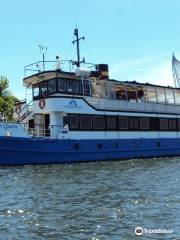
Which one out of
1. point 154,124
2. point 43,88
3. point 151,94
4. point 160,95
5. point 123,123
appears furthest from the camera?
point 160,95

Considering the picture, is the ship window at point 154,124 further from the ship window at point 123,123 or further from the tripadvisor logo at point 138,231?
the tripadvisor logo at point 138,231

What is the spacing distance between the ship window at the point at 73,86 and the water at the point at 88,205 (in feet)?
30.2

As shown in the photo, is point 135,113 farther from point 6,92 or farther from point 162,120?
point 6,92

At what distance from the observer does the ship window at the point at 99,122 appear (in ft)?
99.2

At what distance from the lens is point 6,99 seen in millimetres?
53406

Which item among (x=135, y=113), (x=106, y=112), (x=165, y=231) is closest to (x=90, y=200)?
(x=165, y=231)

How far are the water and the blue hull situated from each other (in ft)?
13.6

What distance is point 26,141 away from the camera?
26.2 m

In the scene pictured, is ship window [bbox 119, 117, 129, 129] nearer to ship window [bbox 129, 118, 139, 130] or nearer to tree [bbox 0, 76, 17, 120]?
ship window [bbox 129, 118, 139, 130]

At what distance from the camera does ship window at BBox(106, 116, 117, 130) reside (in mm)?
31034

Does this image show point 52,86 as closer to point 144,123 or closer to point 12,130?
point 12,130

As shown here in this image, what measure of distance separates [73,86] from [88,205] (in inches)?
677

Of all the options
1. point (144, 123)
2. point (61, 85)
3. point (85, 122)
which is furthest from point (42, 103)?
point (144, 123)

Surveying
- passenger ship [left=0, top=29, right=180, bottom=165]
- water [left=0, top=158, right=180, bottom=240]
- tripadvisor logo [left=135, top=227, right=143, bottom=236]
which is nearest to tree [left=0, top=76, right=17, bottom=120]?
passenger ship [left=0, top=29, right=180, bottom=165]
